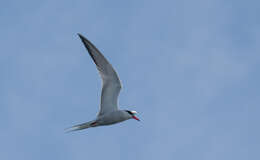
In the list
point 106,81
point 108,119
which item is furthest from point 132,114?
point 106,81

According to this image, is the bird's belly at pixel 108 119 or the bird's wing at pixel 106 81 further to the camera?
the bird's belly at pixel 108 119

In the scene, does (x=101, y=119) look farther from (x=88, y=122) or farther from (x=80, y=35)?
(x=80, y=35)

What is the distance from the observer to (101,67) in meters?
33.3

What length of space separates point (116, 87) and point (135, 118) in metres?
1.16

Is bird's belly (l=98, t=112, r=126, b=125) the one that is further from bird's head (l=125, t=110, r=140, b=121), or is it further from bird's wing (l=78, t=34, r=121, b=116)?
bird's head (l=125, t=110, r=140, b=121)

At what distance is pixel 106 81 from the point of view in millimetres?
33438

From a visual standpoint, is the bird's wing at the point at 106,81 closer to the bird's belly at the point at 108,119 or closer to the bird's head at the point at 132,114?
the bird's belly at the point at 108,119

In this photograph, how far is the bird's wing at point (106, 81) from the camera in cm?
3316

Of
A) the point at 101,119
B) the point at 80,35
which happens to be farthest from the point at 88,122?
the point at 80,35

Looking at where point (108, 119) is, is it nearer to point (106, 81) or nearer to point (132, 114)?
point (132, 114)

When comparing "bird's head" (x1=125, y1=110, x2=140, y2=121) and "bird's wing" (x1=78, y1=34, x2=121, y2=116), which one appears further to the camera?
"bird's head" (x1=125, y1=110, x2=140, y2=121)

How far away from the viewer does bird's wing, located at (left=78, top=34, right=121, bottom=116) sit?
33156 mm

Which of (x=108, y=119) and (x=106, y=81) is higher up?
(x=106, y=81)

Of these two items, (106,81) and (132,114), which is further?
(132,114)
